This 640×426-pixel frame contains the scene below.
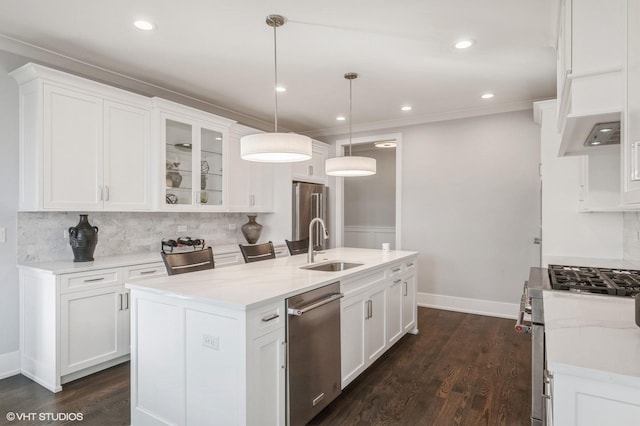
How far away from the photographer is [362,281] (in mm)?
2711

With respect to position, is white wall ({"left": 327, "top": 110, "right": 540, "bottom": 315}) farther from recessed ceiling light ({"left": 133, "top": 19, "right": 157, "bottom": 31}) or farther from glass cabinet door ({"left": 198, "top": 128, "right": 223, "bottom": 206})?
recessed ceiling light ({"left": 133, "top": 19, "right": 157, "bottom": 31})

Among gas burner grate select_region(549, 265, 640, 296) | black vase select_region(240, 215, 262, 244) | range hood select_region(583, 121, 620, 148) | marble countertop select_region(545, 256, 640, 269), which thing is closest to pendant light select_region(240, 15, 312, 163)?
range hood select_region(583, 121, 620, 148)

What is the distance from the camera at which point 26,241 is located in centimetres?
291

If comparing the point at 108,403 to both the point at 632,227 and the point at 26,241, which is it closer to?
the point at 26,241

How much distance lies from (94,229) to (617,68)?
3.48 m

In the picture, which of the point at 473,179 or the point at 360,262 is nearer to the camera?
the point at 360,262

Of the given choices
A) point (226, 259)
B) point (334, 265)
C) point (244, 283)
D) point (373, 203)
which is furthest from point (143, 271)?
point (373, 203)

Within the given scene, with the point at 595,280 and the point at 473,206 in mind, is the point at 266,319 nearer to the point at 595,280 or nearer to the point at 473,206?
the point at 595,280

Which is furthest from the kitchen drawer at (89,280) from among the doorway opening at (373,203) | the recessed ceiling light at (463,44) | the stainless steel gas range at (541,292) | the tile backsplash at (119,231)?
the doorway opening at (373,203)

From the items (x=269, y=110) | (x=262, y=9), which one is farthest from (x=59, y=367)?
(x=269, y=110)

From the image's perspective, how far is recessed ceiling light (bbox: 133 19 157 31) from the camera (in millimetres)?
2525

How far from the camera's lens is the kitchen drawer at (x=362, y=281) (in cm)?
248

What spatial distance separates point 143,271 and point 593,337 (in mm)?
3107

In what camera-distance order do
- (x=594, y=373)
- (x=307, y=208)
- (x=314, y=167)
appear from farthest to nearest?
(x=314, y=167)
(x=307, y=208)
(x=594, y=373)
